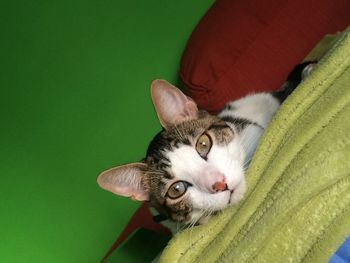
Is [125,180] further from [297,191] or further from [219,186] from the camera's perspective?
[297,191]

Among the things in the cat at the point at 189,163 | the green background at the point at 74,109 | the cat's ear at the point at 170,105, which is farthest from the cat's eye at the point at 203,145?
the green background at the point at 74,109

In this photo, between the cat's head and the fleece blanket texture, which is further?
the cat's head

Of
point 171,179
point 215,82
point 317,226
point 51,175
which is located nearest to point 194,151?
point 171,179

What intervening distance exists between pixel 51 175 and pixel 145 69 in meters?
0.45

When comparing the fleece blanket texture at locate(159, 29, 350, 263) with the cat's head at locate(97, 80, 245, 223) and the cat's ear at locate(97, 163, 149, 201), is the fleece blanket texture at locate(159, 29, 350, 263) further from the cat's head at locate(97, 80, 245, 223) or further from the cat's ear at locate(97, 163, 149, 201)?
the cat's ear at locate(97, 163, 149, 201)

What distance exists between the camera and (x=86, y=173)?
147cm

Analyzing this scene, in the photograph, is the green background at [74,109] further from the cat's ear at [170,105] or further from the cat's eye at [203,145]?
the cat's eye at [203,145]

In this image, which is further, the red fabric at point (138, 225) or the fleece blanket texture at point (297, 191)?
the red fabric at point (138, 225)

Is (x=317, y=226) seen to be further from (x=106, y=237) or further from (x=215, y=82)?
(x=106, y=237)

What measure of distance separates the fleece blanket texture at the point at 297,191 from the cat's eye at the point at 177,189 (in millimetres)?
128

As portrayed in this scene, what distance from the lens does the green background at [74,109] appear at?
1.36 meters

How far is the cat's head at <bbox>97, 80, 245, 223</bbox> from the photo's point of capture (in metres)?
0.93

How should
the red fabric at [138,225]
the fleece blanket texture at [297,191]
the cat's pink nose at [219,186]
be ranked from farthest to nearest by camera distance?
the red fabric at [138,225], the cat's pink nose at [219,186], the fleece blanket texture at [297,191]

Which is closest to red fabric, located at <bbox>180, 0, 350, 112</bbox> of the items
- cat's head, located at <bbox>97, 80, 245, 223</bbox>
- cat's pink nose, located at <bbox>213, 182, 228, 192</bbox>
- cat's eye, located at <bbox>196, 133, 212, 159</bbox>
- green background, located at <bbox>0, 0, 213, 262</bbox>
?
green background, located at <bbox>0, 0, 213, 262</bbox>
